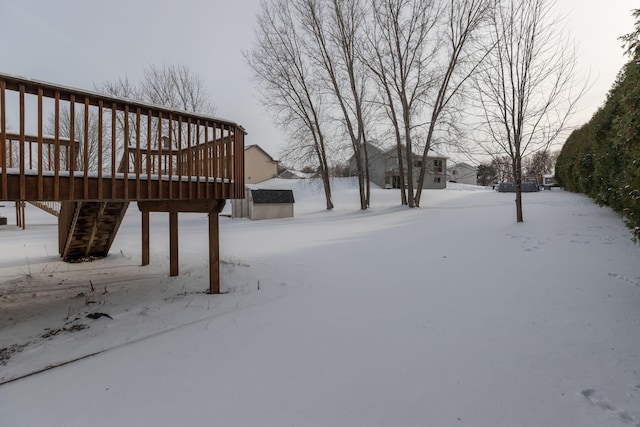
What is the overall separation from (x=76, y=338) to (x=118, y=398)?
1392 millimetres

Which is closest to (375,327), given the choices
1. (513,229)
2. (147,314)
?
(147,314)

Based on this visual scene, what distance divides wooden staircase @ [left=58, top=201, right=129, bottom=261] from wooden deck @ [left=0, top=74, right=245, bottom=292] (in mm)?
16

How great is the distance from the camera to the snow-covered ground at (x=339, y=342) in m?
2.03

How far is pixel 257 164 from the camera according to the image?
40.8 metres

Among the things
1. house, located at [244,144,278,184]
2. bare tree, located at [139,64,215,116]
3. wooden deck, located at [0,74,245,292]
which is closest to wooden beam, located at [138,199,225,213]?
wooden deck, located at [0,74,245,292]

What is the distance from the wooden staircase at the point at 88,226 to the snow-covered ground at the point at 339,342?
786 millimetres

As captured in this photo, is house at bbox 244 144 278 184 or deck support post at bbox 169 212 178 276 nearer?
deck support post at bbox 169 212 178 276

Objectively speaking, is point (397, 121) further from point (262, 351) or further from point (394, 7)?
point (262, 351)

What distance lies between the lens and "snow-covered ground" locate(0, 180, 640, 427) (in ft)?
6.66

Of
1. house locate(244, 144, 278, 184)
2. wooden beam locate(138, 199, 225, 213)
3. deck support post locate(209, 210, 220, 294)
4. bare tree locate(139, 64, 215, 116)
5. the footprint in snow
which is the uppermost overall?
bare tree locate(139, 64, 215, 116)

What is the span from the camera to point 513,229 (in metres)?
7.79

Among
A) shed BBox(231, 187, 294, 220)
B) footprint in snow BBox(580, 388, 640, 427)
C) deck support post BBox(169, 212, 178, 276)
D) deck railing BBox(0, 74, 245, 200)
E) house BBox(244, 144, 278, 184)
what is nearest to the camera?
footprint in snow BBox(580, 388, 640, 427)

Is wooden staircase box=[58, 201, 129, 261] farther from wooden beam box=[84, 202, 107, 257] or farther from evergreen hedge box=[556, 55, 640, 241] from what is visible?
evergreen hedge box=[556, 55, 640, 241]

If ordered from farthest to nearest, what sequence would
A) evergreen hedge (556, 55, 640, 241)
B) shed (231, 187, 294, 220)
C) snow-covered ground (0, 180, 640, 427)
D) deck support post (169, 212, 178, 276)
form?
shed (231, 187, 294, 220) < deck support post (169, 212, 178, 276) < evergreen hedge (556, 55, 640, 241) < snow-covered ground (0, 180, 640, 427)
